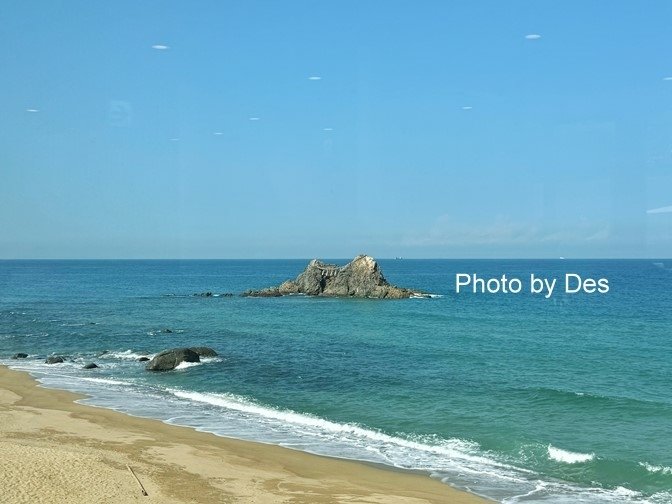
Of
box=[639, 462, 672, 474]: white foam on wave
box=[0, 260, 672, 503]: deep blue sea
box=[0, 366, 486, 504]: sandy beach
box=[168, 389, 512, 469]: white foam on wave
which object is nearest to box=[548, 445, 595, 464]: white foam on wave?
box=[0, 260, 672, 503]: deep blue sea

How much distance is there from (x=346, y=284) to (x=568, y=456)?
262 feet

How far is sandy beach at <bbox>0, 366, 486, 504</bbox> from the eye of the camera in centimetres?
1845

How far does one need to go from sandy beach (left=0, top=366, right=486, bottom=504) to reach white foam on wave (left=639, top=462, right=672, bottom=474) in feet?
22.5

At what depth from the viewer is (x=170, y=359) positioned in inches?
1650

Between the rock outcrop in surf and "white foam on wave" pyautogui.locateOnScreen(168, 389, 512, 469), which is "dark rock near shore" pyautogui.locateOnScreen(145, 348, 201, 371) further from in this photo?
"white foam on wave" pyautogui.locateOnScreen(168, 389, 512, 469)

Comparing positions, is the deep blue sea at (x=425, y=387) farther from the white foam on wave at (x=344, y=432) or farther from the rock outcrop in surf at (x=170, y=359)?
the rock outcrop in surf at (x=170, y=359)

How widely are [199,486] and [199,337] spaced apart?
37.9 meters

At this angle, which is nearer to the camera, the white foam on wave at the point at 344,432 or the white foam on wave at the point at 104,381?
the white foam on wave at the point at 344,432

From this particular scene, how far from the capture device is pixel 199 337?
56688 millimetres

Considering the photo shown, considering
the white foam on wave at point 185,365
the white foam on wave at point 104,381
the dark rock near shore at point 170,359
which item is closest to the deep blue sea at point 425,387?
the white foam on wave at point 104,381

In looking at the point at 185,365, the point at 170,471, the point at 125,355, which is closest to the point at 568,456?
the point at 170,471

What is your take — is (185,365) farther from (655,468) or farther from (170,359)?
(655,468)

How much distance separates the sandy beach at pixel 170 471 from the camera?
1845 cm

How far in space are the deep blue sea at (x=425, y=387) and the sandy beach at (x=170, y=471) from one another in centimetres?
167
